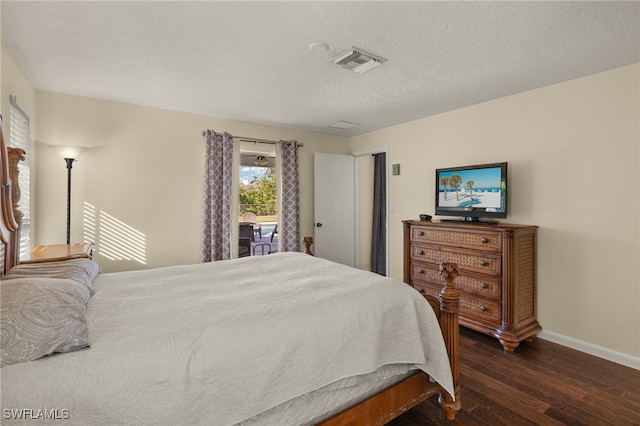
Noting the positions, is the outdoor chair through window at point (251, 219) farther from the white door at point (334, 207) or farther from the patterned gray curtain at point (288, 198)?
the white door at point (334, 207)

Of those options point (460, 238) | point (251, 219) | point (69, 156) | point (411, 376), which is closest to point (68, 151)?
point (69, 156)

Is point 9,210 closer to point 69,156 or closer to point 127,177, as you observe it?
point 69,156

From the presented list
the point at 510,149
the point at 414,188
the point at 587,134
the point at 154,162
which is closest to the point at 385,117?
the point at 414,188

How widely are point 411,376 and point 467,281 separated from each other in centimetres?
164

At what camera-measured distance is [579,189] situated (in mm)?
2820

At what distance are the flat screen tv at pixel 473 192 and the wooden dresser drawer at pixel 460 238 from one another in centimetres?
30

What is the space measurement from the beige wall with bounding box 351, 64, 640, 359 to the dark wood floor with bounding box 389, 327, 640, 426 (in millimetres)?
363

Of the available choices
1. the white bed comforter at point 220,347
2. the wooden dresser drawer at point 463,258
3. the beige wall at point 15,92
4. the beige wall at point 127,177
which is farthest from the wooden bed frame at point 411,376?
the beige wall at point 127,177

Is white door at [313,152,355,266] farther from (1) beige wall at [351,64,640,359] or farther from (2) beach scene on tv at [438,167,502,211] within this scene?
(1) beige wall at [351,64,640,359]

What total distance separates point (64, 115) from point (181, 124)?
113cm

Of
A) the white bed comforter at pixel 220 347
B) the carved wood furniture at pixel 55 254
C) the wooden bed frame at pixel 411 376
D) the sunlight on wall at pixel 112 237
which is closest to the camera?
A: the white bed comforter at pixel 220 347

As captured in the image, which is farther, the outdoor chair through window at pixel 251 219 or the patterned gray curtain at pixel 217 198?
the outdoor chair through window at pixel 251 219

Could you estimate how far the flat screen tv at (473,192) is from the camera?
124 inches

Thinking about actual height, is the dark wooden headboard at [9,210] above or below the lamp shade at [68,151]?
below
